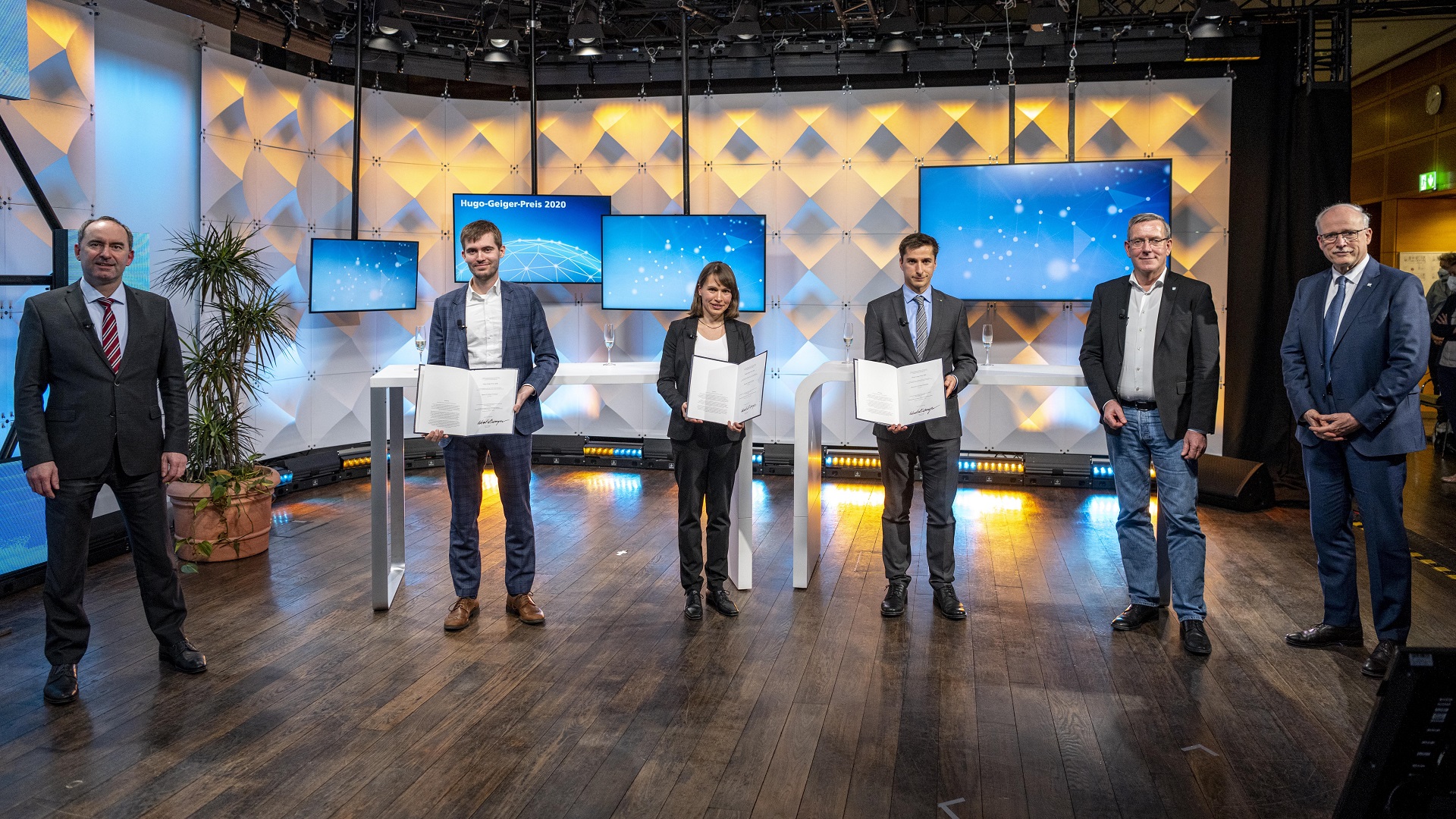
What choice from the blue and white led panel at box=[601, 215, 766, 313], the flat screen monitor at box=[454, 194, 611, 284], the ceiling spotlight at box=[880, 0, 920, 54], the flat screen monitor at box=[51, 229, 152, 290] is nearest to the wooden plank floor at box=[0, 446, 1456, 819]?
the flat screen monitor at box=[51, 229, 152, 290]

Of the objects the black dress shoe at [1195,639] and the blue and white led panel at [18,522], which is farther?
the blue and white led panel at [18,522]

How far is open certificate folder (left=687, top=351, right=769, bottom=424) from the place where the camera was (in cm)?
415

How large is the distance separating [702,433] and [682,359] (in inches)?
13.6

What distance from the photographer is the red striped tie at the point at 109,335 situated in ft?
11.8

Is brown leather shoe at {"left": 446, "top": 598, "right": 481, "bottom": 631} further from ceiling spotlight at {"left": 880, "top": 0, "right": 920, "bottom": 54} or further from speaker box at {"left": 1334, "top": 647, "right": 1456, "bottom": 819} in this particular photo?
ceiling spotlight at {"left": 880, "top": 0, "right": 920, "bottom": 54}

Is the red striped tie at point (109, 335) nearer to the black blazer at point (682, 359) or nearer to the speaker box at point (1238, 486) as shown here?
the black blazer at point (682, 359)

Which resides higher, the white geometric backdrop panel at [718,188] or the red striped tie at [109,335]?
the white geometric backdrop panel at [718,188]

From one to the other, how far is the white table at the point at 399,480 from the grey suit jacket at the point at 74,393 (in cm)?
97

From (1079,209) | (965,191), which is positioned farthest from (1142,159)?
(965,191)

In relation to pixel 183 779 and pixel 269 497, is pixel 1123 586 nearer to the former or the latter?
pixel 183 779

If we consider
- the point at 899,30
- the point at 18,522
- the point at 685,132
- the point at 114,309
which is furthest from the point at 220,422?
the point at 899,30

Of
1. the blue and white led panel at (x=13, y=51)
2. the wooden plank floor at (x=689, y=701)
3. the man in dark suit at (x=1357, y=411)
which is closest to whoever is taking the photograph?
the wooden plank floor at (x=689, y=701)

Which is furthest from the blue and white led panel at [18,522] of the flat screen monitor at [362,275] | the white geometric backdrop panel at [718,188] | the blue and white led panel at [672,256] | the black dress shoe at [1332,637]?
the black dress shoe at [1332,637]

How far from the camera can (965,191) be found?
25.0 ft
